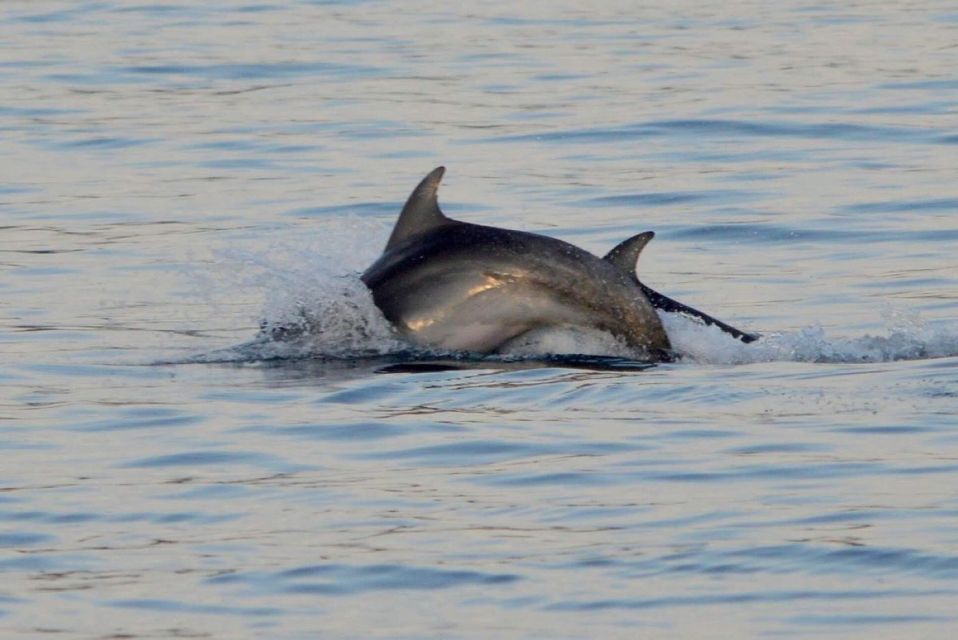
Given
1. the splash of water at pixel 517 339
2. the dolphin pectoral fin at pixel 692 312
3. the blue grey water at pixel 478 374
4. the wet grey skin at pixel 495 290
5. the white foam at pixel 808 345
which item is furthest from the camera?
the dolphin pectoral fin at pixel 692 312

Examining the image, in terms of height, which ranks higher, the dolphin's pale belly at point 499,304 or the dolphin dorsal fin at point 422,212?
the dolphin dorsal fin at point 422,212

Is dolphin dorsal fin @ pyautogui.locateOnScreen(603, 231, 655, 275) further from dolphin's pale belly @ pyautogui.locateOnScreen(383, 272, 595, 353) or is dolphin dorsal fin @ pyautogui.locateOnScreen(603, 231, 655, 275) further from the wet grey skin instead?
dolphin's pale belly @ pyautogui.locateOnScreen(383, 272, 595, 353)

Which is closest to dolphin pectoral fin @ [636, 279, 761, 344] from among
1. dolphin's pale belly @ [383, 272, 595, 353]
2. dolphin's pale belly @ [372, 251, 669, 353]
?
dolphin's pale belly @ [372, 251, 669, 353]

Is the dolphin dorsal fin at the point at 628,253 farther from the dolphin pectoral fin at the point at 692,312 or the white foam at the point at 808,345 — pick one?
the white foam at the point at 808,345

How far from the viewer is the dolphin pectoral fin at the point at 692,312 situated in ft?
39.8

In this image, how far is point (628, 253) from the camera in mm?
11977

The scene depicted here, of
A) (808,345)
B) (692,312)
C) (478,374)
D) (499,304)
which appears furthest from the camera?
(692,312)

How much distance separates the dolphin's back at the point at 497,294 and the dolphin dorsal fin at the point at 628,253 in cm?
8

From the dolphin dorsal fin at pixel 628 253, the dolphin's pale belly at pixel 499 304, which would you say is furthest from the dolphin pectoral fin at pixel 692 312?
the dolphin's pale belly at pixel 499 304

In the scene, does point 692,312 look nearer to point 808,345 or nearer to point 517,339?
point 808,345

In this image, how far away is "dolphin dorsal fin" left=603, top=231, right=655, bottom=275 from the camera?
11.9 m

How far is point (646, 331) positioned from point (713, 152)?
8.57m

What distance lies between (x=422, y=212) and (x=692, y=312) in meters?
1.58

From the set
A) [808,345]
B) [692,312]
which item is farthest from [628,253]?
[808,345]
